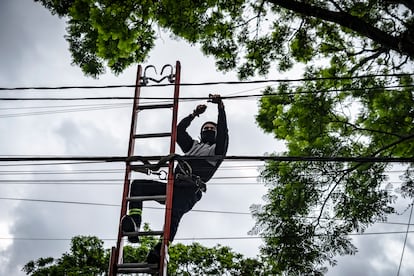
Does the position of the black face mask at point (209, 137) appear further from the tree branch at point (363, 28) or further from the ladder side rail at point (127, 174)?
the tree branch at point (363, 28)

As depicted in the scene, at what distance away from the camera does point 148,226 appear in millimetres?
20344

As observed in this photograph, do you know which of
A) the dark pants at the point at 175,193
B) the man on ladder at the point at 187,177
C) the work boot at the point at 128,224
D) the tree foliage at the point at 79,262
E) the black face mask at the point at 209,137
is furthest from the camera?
the tree foliage at the point at 79,262

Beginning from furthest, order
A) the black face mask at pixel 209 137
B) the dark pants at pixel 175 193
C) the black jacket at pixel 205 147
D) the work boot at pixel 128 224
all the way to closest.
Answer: the black face mask at pixel 209 137, the black jacket at pixel 205 147, the dark pants at pixel 175 193, the work boot at pixel 128 224

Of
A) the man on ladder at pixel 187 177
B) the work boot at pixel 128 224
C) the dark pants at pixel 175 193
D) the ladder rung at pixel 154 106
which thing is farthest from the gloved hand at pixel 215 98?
the work boot at pixel 128 224

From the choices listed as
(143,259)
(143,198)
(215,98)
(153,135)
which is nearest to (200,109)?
(215,98)

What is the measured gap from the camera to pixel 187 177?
575 cm

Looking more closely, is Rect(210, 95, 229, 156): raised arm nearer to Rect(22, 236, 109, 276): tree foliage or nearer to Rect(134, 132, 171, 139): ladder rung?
Rect(134, 132, 171, 139): ladder rung

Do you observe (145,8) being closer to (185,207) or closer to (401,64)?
(185,207)

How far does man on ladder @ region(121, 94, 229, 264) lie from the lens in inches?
211

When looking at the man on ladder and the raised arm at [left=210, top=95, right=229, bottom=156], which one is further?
the raised arm at [left=210, top=95, right=229, bottom=156]

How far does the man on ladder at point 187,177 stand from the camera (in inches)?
211

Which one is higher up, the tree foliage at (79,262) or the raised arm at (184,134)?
the tree foliage at (79,262)

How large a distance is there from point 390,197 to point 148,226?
15.1 m

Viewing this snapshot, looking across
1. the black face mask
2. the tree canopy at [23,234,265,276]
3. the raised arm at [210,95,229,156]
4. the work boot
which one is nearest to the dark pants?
the work boot
